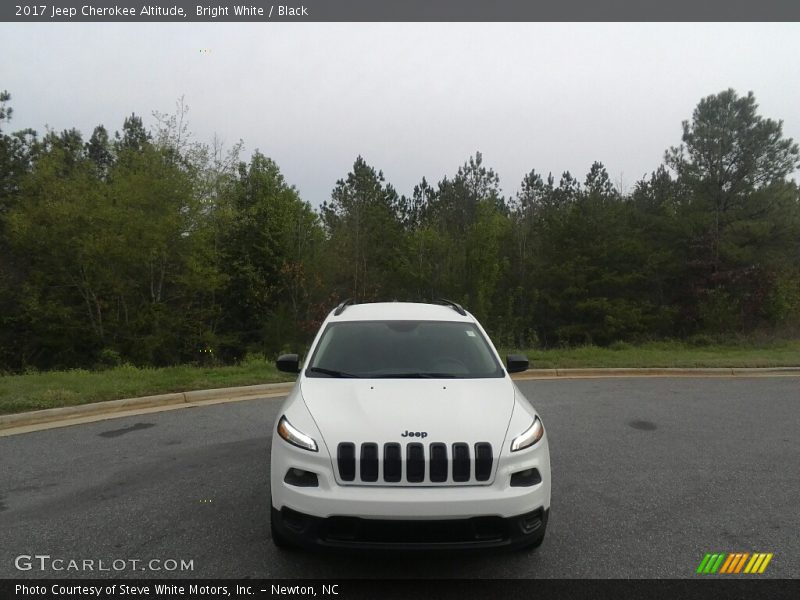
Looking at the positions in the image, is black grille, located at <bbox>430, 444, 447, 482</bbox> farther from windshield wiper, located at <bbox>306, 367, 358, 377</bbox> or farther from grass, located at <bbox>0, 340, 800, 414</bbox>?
grass, located at <bbox>0, 340, 800, 414</bbox>

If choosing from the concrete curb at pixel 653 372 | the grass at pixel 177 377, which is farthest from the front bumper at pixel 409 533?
the concrete curb at pixel 653 372

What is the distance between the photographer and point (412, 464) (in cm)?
288

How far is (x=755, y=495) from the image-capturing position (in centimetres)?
439

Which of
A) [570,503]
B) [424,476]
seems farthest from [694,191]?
[424,476]

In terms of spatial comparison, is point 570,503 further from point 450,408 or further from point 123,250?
point 123,250

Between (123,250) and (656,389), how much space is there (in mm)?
18452

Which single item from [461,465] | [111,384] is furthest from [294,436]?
[111,384]

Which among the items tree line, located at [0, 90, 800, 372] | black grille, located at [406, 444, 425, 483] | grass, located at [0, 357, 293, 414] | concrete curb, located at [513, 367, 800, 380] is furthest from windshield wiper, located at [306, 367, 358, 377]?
tree line, located at [0, 90, 800, 372]

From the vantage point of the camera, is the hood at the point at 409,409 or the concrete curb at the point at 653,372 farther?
the concrete curb at the point at 653,372

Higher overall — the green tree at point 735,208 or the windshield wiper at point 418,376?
the green tree at point 735,208

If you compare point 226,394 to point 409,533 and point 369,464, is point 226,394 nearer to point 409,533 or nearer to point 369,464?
Result: point 369,464

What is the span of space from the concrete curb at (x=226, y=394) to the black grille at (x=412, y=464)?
19.2ft

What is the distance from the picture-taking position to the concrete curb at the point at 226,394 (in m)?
6.89

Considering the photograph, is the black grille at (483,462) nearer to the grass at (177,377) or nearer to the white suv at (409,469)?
the white suv at (409,469)
